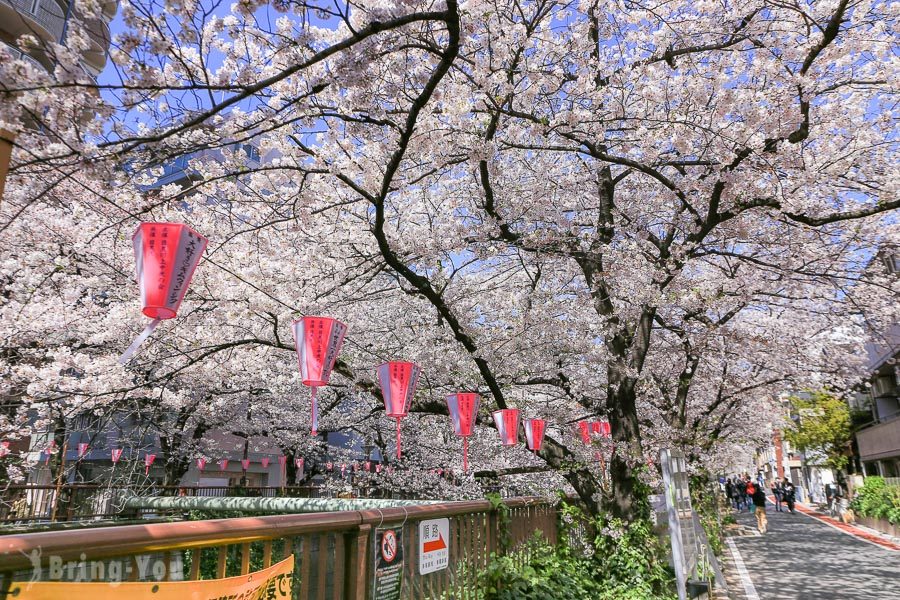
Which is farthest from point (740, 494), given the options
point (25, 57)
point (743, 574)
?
point (25, 57)

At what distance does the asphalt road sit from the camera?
10.1 meters

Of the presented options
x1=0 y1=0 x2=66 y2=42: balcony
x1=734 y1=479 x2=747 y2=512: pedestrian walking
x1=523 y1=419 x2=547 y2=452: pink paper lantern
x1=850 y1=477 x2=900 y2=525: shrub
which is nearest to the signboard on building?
x1=523 y1=419 x2=547 y2=452: pink paper lantern

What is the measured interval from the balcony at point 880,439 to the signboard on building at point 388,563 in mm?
30776

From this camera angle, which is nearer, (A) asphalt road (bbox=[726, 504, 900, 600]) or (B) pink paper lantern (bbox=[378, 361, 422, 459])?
(B) pink paper lantern (bbox=[378, 361, 422, 459])

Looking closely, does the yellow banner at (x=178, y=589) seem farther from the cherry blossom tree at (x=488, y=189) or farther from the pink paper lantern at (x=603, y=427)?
the pink paper lantern at (x=603, y=427)

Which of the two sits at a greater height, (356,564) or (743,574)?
(356,564)

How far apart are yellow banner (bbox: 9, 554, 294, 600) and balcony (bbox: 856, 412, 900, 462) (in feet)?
105

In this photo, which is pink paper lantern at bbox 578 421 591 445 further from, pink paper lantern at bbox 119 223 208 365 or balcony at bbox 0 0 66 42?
balcony at bbox 0 0 66 42

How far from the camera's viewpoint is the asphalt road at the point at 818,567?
10.1 m

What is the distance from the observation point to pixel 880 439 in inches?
1118

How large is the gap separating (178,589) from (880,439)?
35896 mm

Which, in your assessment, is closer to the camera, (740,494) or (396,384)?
(396,384)

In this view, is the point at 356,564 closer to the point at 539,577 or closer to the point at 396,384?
the point at 539,577

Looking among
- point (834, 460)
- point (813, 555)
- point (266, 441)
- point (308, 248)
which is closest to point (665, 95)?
point (308, 248)
